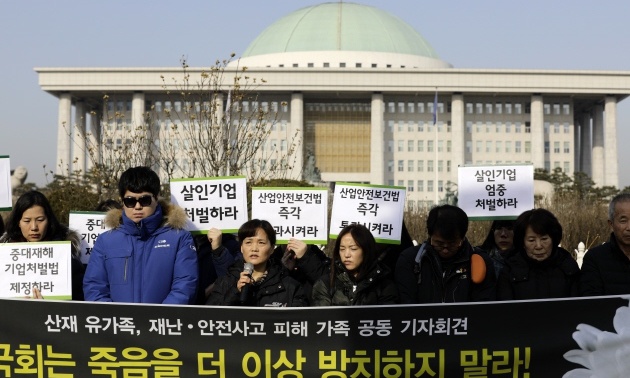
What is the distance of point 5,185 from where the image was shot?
23.8 feet

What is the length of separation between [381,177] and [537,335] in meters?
83.9

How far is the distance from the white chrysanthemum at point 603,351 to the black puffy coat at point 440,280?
2.41ft

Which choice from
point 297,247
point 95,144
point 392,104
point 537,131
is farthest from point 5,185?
point 537,131

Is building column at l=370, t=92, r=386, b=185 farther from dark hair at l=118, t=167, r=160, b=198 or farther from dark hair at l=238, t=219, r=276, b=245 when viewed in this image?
dark hair at l=118, t=167, r=160, b=198

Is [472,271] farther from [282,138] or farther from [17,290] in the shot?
[282,138]

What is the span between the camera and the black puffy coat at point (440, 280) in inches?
221

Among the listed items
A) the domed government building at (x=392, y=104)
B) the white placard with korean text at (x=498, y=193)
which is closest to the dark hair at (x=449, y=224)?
the white placard with korean text at (x=498, y=193)

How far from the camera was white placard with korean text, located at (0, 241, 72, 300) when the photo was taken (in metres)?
5.97

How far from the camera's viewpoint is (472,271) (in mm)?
5613

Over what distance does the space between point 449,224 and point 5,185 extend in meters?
3.70

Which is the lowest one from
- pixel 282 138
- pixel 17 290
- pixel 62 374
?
pixel 62 374

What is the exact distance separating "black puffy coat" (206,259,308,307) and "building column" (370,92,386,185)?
8267cm

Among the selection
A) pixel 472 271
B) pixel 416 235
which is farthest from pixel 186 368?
pixel 416 235

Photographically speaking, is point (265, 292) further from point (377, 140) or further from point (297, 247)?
point (377, 140)
